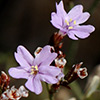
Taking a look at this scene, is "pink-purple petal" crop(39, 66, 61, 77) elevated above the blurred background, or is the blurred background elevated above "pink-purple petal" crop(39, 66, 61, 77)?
the blurred background

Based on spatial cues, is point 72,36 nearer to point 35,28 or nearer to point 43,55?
point 43,55

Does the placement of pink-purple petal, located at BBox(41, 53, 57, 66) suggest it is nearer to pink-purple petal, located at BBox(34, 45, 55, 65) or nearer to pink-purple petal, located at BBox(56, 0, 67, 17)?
pink-purple petal, located at BBox(34, 45, 55, 65)

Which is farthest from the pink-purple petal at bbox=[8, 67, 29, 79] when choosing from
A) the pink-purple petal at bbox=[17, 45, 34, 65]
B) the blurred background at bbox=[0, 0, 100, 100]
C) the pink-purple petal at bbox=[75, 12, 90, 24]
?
the blurred background at bbox=[0, 0, 100, 100]

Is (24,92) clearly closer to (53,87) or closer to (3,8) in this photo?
(53,87)

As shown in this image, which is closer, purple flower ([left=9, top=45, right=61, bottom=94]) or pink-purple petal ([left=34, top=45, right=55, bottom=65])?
purple flower ([left=9, top=45, right=61, bottom=94])

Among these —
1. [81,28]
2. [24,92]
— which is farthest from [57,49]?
[24,92]

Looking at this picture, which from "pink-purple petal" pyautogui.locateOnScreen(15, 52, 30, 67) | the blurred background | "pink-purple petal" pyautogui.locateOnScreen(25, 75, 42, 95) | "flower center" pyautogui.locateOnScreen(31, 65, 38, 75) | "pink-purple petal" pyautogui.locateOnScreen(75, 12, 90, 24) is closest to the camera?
"pink-purple petal" pyautogui.locateOnScreen(25, 75, 42, 95)

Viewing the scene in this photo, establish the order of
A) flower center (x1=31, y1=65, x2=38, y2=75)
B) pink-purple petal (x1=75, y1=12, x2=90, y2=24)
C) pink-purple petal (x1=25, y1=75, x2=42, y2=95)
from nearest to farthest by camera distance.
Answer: pink-purple petal (x1=25, y1=75, x2=42, y2=95)
flower center (x1=31, y1=65, x2=38, y2=75)
pink-purple petal (x1=75, y1=12, x2=90, y2=24)

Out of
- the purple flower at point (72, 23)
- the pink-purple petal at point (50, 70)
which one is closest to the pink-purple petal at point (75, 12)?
the purple flower at point (72, 23)

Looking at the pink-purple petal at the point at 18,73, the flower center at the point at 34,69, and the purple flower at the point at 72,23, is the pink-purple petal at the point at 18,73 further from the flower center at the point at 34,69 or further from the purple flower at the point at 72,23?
the purple flower at the point at 72,23
